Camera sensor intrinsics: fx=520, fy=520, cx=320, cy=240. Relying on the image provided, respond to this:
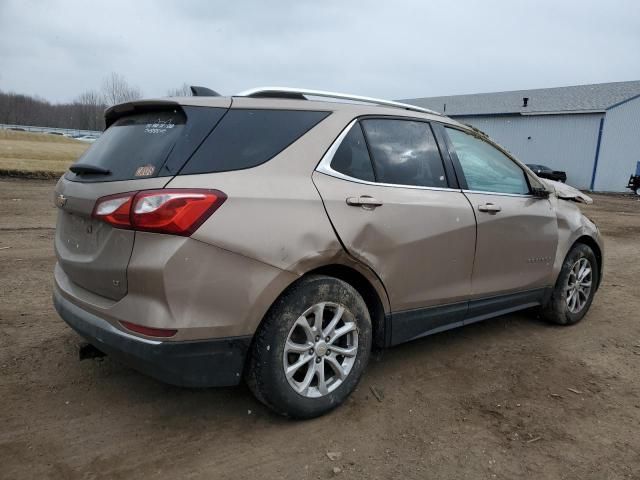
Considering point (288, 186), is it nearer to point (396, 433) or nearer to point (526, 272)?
point (396, 433)

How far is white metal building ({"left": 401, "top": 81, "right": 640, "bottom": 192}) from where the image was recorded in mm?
31594

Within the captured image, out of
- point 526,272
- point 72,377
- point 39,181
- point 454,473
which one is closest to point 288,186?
point 454,473

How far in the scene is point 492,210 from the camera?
12.3ft

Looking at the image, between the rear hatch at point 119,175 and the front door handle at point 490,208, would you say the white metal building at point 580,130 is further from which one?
the rear hatch at point 119,175

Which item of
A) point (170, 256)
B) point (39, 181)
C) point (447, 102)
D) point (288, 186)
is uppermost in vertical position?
point (447, 102)

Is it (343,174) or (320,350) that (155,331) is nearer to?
(320,350)

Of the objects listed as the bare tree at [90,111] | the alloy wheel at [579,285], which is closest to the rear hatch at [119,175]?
the alloy wheel at [579,285]

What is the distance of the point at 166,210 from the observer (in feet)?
7.89

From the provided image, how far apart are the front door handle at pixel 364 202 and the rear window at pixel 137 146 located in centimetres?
99

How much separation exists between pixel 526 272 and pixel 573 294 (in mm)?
915

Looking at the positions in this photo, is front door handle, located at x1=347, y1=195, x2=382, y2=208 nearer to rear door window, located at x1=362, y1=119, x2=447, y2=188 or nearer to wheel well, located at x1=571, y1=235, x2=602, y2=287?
rear door window, located at x1=362, y1=119, x2=447, y2=188

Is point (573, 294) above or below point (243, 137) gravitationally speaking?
below

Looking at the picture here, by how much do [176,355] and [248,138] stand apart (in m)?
1.16

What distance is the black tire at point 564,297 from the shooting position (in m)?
4.59
